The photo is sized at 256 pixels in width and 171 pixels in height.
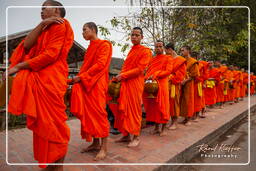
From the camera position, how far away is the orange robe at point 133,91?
10.5ft

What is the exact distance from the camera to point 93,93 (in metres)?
2.70

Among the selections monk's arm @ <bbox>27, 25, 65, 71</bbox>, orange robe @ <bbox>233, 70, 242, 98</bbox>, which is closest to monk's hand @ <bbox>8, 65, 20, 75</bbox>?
monk's arm @ <bbox>27, 25, 65, 71</bbox>

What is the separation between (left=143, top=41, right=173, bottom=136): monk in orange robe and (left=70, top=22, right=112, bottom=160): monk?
1.40 metres

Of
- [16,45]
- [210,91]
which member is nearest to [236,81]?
[210,91]

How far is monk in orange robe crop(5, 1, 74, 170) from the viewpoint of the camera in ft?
6.12

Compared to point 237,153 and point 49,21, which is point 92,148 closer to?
point 49,21

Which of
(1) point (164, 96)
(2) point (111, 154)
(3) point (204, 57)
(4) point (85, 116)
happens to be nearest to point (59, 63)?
(4) point (85, 116)

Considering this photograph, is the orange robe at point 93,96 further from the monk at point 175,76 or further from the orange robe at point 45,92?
the monk at point 175,76

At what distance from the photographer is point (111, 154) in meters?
2.94

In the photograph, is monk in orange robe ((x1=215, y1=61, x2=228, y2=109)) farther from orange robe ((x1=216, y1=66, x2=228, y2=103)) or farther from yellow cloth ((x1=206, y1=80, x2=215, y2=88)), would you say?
yellow cloth ((x1=206, y1=80, x2=215, y2=88))

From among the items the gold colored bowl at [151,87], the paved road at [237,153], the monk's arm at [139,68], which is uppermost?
the monk's arm at [139,68]

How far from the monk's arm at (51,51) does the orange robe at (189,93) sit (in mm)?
3960

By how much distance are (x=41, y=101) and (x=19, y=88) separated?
0.24m

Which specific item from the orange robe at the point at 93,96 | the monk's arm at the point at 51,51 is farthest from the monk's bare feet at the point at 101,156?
the monk's arm at the point at 51,51
